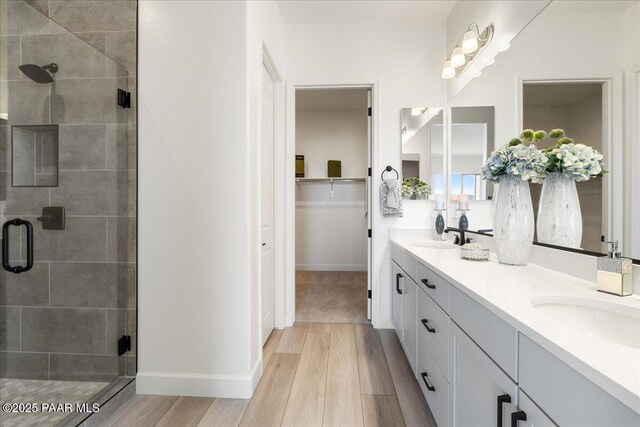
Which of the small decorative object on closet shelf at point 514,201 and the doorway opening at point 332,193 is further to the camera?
the doorway opening at point 332,193

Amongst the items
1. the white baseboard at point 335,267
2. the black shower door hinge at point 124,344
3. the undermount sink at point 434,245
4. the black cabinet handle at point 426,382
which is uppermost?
the undermount sink at point 434,245

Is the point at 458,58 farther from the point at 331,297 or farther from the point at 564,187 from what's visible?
the point at 331,297

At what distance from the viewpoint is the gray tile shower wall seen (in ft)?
4.99

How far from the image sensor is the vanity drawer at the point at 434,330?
3.97 feet

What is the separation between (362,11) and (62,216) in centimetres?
271

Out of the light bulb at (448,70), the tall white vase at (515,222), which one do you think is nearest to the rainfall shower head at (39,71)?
the tall white vase at (515,222)

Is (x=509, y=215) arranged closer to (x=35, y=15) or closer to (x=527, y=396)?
(x=527, y=396)

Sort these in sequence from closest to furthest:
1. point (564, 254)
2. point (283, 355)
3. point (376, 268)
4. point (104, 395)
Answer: point (564, 254)
point (104, 395)
point (283, 355)
point (376, 268)

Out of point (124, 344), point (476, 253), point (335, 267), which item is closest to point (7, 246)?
point (124, 344)

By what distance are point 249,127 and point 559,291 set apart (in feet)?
5.24

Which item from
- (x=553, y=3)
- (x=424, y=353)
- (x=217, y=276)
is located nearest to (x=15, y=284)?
(x=217, y=276)

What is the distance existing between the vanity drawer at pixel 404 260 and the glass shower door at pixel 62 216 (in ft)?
5.55

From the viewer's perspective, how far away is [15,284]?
1.49 m

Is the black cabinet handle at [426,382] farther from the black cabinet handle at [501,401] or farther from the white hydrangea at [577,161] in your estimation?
the white hydrangea at [577,161]
